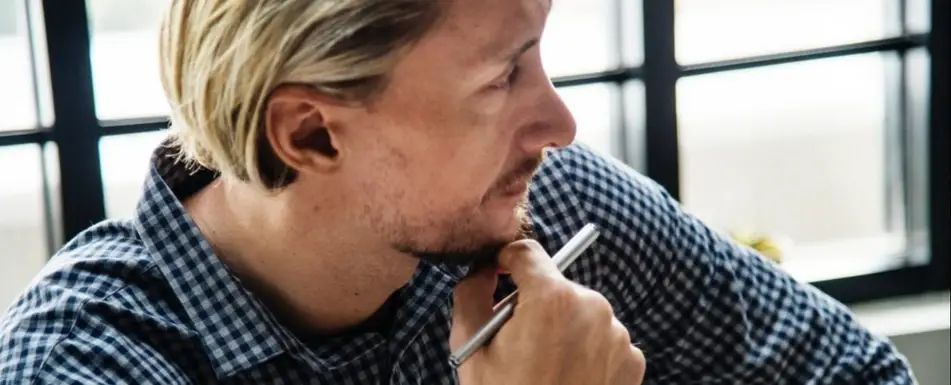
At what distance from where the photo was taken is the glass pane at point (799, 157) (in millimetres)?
1937

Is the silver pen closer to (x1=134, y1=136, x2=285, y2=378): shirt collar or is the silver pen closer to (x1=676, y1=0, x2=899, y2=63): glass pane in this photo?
(x1=134, y1=136, x2=285, y2=378): shirt collar

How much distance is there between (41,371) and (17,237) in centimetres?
69

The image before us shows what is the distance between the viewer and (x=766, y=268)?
4.50 feet

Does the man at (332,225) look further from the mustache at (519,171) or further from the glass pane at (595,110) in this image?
the glass pane at (595,110)

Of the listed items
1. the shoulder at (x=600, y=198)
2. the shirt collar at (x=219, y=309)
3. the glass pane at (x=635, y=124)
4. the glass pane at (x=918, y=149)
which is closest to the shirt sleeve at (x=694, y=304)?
the shoulder at (x=600, y=198)

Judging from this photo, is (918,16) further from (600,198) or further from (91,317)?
(91,317)

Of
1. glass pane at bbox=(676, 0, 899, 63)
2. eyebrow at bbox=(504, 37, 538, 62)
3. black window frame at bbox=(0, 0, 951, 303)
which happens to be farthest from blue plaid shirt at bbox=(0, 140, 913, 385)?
glass pane at bbox=(676, 0, 899, 63)

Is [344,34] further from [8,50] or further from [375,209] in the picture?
[8,50]

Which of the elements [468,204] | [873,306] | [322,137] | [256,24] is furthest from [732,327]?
[873,306]

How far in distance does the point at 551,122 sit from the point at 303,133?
21cm

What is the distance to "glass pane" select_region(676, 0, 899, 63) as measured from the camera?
1.88 metres

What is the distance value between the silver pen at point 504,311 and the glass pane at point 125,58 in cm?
68

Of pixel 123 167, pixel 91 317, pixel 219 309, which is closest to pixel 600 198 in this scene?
pixel 219 309

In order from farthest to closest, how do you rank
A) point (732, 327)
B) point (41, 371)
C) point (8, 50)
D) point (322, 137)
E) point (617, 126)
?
point (617, 126) → point (8, 50) → point (732, 327) → point (322, 137) → point (41, 371)
